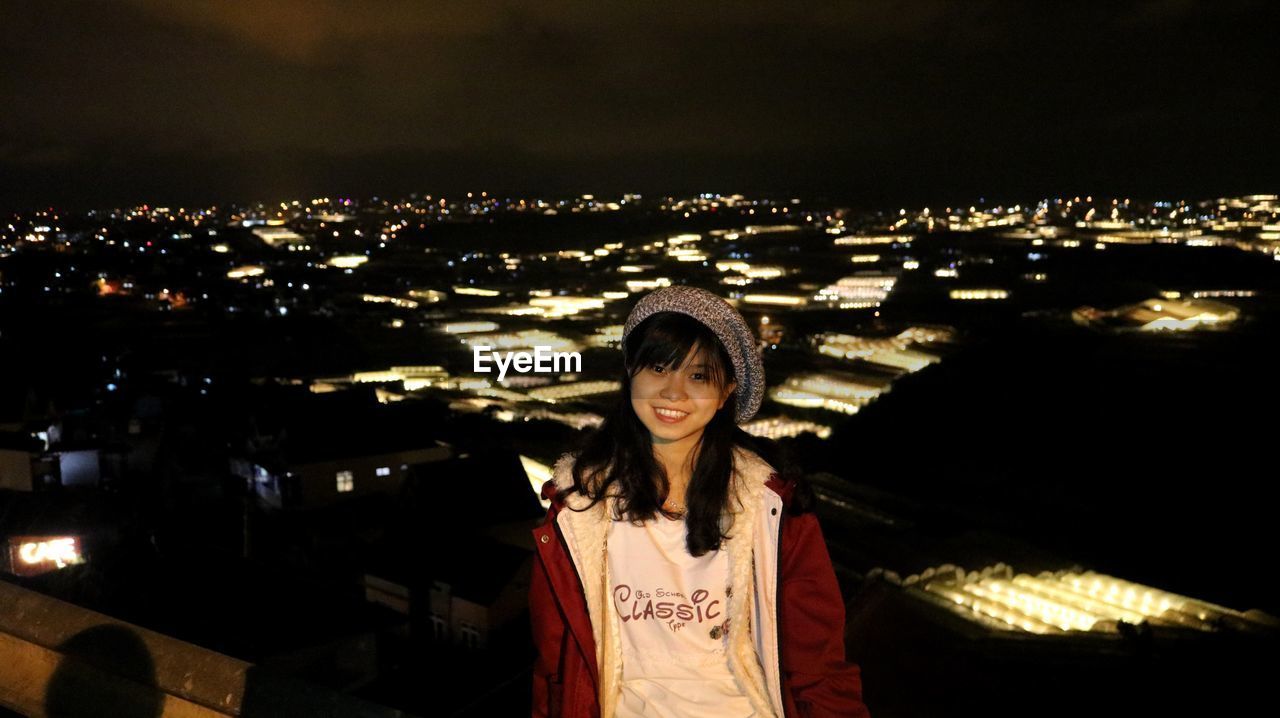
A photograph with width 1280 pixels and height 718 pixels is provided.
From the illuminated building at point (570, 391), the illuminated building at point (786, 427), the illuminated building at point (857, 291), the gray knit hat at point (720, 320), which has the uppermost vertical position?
the gray knit hat at point (720, 320)

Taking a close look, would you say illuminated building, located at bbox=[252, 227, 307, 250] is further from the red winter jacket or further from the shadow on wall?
the red winter jacket

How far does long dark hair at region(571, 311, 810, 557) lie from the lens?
1.42 meters

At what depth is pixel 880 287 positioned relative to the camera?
53281 millimetres

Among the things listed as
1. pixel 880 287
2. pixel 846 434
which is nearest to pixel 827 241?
pixel 880 287

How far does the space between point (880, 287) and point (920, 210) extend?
62554mm

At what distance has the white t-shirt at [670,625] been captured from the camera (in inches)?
54.9

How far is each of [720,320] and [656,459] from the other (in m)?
0.28

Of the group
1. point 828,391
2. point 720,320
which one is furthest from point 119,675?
point 828,391

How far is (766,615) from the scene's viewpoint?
1.37 metres

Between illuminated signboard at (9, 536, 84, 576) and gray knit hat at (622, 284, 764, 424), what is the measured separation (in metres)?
8.65

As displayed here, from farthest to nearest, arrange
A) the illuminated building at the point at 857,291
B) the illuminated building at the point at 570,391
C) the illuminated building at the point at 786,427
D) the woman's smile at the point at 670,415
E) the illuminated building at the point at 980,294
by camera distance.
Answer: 1. the illuminated building at the point at 857,291
2. the illuminated building at the point at 980,294
3. the illuminated building at the point at 570,391
4. the illuminated building at the point at 786,427
5. the woman's smile at the point at 670,415

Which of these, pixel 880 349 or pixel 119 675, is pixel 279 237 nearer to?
pixel 880 349

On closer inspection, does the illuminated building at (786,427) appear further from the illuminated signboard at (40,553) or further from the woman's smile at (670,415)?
the woman's smile at (670,415)

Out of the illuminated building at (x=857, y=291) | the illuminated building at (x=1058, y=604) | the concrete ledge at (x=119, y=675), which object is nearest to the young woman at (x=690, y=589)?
the concrete ledge at (x=119, y=675)
